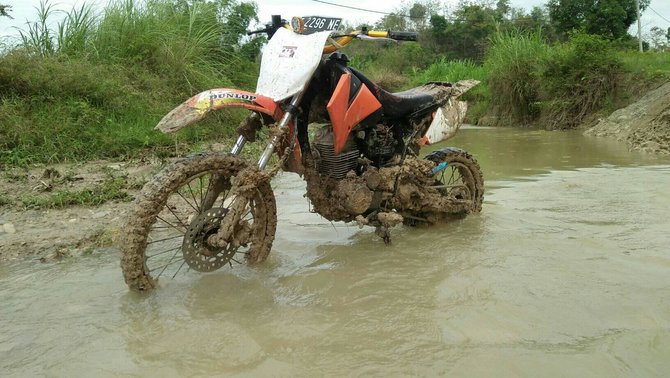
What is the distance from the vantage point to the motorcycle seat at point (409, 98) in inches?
145

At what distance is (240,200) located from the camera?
3.00m

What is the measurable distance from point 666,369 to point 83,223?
156 inches

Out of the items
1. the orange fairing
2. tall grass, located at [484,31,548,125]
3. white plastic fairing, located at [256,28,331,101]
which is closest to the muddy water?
the orange fairing

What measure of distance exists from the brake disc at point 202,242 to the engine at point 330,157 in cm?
84

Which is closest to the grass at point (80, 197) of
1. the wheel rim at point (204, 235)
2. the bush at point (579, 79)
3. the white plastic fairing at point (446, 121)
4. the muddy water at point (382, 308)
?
the muddy water at point (382, 308)

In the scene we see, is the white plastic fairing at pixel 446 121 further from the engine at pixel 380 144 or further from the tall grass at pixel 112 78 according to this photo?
the tall grass at pixel 112 78

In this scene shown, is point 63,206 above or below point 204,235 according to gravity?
below

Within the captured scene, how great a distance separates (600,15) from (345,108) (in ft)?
75.2

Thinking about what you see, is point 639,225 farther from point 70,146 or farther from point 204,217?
point 70,146

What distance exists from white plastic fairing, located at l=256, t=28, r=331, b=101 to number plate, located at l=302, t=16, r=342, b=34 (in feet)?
0.32

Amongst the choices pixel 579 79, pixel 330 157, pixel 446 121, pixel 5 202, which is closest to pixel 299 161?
pixel 330 157

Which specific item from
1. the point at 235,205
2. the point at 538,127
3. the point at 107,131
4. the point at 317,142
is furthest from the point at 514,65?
the point at 235,205

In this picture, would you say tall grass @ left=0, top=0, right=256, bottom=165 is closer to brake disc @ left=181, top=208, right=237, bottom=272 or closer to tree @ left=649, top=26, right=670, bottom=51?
brake disc @ left=181, top=208, right=237, bottom=272

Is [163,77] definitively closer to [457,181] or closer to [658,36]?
[457,181]
